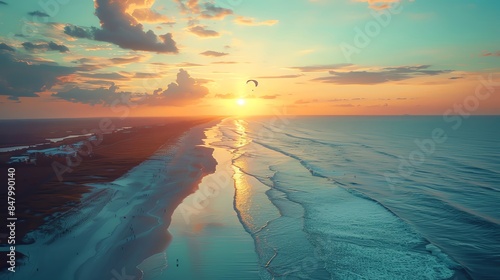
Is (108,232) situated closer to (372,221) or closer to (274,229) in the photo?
(274,229)

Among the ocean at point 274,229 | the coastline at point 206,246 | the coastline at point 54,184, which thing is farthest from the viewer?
the coastline at point 54,184

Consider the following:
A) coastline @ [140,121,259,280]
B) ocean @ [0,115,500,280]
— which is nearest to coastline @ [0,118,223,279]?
ocean @ [0,115,500,280]

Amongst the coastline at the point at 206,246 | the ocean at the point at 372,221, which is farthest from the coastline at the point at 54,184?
the ocean at the point at 372,221

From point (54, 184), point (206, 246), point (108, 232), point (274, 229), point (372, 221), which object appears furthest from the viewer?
point (54, 184)

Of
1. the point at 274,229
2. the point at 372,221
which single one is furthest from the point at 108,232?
the point at 372,221

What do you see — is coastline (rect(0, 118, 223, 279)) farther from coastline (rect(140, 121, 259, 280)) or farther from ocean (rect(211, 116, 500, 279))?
ocean (rect(211, 116, 500, 279))

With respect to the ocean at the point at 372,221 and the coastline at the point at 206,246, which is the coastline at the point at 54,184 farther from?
the ocean at the point at 372,221

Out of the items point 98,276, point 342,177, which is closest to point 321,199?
point 342,177

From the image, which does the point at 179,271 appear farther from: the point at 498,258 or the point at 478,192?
the point at 478,192
